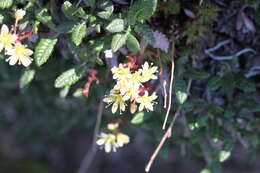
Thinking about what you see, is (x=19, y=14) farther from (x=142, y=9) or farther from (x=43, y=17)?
(x=142, y=9)

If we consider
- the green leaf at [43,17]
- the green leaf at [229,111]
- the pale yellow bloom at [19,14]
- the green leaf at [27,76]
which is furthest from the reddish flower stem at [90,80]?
the green leaf at [229,111]

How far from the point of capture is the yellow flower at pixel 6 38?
4.95 ft

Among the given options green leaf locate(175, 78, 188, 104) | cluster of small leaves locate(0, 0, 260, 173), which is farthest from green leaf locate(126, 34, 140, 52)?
green leaf locate(175, 78, 188, 104)

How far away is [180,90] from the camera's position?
177 centimetres

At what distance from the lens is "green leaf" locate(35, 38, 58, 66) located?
164 centimetres

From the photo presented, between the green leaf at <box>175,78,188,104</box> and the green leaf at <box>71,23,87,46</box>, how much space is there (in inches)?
18.9

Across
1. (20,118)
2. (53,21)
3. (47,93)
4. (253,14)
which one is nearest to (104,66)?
(53,21)

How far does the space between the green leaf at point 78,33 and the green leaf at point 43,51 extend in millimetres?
130

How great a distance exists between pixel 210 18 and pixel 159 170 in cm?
230

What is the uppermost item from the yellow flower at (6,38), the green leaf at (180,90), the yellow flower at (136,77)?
the yellow flower at (6,38)

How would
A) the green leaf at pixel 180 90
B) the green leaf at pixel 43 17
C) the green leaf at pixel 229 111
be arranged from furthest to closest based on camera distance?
the green leaf at pixel 229 111 → the green leaf at pixel 180 90 → the green leaf at pixel 43 17

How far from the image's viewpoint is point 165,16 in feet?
5.96

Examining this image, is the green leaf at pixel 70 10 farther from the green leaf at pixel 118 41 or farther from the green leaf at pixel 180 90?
the green leaf at pixel 180 90

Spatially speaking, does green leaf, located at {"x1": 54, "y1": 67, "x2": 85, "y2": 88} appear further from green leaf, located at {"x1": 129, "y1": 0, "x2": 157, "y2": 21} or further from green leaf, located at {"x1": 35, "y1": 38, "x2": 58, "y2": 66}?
green leaf, located at {"x1": 129, "y1": 0, "x2": 157, "y2": 21}
